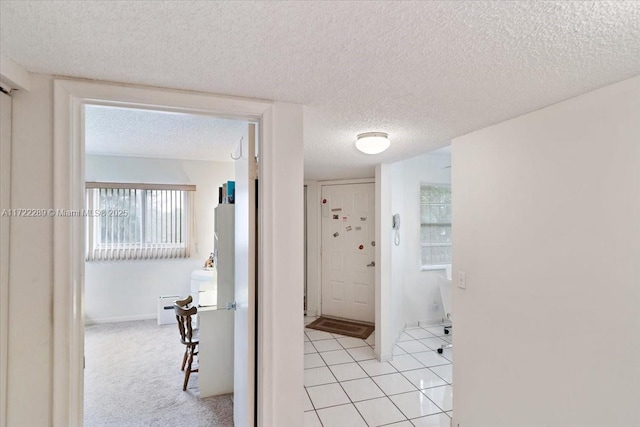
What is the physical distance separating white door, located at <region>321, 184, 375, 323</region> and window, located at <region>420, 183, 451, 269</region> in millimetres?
729

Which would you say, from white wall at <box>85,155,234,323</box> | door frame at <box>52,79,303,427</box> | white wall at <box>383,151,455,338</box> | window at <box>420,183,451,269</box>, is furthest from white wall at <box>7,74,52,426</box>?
window at <box>420,183,451,269</box>

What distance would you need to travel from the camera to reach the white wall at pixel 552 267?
4.27 ft

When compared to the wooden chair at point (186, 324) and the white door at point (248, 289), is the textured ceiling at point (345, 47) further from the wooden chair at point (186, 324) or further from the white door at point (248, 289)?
the wooden chair at point (186, 324)

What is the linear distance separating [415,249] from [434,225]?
484 millimetres

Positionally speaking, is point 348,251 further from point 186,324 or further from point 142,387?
point 142,387

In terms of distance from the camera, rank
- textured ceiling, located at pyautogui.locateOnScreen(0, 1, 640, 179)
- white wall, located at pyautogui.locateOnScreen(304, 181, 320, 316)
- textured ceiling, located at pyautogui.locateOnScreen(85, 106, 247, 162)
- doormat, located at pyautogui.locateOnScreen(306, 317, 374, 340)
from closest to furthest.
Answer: textured ceiling, located at pyautogui.locateOnScreen(0, 1, 640, 179) → textured ceiling, located at pyautogui.locateOnScreen(85, 106, 247, 162) → doormat, located at pyautogui.locateOnScreen(306, 317, 374, 340) → white wall, located at pyautogui.locateOnScreen(304, 181, 320, 316)

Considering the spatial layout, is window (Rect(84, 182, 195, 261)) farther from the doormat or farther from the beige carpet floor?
the doormat

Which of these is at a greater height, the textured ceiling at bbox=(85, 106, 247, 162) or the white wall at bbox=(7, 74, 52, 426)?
the textured ceiling at bbox=(85, 106, 247, 162)

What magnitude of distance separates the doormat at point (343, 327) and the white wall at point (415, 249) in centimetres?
50

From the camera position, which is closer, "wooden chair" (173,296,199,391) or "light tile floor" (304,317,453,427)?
"light tile floor" (304,317,453,427)

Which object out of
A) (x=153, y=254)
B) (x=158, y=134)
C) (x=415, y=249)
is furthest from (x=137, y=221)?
(x=415, y=249)

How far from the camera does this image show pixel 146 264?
443 cm

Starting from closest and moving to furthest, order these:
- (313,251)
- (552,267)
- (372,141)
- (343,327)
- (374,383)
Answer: (552,267)
(372,141)
(374,383)
(343,327)
(313,251)

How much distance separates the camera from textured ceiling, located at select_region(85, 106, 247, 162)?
8.76ft
